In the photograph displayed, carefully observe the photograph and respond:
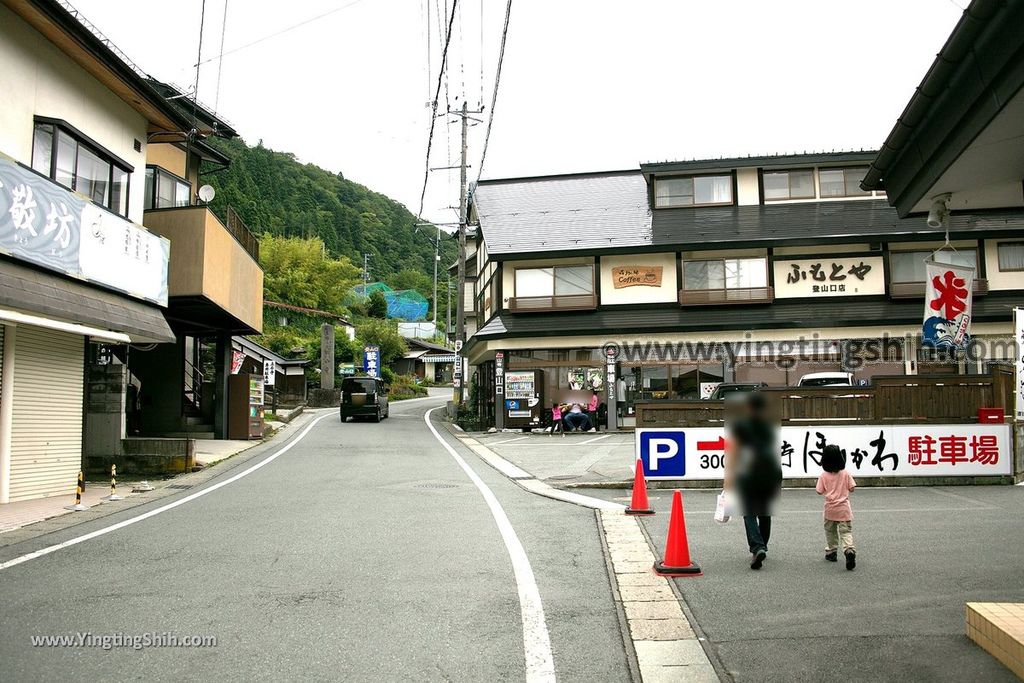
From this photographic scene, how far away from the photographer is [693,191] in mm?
30844

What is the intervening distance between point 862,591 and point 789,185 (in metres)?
26.4

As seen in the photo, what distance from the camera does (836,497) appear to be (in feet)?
24.2

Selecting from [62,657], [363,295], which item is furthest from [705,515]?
[363,295]

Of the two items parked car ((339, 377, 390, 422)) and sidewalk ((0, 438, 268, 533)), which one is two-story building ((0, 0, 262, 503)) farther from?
parked car ((339, 377, 390, 422))

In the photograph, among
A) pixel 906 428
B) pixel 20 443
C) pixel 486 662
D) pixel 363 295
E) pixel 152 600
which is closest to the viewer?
Result: pixel 486 662

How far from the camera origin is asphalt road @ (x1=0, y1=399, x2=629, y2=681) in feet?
15.9

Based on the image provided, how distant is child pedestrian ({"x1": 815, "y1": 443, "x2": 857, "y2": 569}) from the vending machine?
2192cm

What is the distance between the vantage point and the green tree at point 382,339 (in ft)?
212

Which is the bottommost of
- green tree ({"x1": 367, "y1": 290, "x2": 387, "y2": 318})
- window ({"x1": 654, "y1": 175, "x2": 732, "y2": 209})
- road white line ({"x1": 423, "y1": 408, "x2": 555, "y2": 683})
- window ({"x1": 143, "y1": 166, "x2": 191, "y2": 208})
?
road white line ({"x1": 423, "y1": 408, "x2": 555, "y2": 683})

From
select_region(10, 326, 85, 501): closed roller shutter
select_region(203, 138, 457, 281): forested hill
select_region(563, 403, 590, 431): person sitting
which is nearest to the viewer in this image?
select_region(10, 326, 85, 501): closed roller shutter

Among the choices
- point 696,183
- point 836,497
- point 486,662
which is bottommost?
point 486,662

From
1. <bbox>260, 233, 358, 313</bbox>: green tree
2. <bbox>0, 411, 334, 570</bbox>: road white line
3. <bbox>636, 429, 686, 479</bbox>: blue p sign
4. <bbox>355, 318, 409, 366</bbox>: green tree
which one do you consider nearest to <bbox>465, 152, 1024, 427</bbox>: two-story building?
<bbox>0, 411, 334, 570</bbox>: road white line

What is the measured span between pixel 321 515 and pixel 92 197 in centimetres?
782

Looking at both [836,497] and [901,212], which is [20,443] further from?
[901,212]
